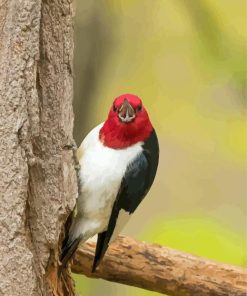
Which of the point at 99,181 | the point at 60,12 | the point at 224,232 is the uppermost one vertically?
the point at 60,12

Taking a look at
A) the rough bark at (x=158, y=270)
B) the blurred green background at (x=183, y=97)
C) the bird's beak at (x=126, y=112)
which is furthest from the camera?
the blurred green background at (x=183, y=97)

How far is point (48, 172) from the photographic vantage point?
1.25 metres

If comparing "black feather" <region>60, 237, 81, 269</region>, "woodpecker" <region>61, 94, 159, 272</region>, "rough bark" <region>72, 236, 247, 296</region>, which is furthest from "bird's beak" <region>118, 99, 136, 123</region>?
"rough bark" <region>72, 236, 247, 296</region>

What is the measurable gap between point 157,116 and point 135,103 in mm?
950

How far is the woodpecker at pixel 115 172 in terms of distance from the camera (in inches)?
53.2

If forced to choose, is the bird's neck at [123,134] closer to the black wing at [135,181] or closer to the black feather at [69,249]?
the black wing at [135,181]

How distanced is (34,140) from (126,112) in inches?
7.5

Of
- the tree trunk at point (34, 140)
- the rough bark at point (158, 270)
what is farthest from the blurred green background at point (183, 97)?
the tree trunk at point (34, 140)

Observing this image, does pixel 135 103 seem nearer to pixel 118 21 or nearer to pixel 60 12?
pixel 60 12

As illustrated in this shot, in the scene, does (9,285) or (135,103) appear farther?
(135,103)

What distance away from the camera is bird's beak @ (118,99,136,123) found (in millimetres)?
1347

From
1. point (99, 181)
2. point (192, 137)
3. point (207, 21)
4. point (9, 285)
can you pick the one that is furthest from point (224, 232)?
point (9, 285)

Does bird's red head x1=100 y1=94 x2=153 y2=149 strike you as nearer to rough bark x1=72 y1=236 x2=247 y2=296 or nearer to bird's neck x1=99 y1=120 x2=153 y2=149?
bird's neck x1=99 y1=120 x2=153 y2=149

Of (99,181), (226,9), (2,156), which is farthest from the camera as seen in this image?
(226,9)
